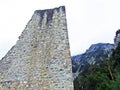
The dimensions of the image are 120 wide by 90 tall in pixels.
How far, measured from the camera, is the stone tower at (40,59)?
983 cm

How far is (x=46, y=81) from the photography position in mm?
9781

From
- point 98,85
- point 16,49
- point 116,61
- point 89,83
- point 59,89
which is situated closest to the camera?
point 59,89

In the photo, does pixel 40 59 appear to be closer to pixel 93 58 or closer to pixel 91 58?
pixel 93 58

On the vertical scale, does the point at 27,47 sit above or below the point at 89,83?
above

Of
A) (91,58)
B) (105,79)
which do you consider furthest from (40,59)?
(91,58)

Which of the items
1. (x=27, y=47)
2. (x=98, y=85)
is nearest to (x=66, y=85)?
(x=27, y=47)

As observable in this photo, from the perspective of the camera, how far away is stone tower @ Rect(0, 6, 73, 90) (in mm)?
9834

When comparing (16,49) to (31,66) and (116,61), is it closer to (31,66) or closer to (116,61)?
(31,66)

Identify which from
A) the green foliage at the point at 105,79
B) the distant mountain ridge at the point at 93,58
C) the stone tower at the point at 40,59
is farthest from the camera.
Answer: the distant mountain ridge at the point at 93,58

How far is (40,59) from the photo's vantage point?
33.4 ft

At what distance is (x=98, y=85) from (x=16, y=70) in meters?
16.5

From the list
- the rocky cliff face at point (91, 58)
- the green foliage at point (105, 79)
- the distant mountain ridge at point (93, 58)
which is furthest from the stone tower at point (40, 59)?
the rocky cliff face at point (91, 58)

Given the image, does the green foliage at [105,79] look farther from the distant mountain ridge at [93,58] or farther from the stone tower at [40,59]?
the stone tower at [40,59]

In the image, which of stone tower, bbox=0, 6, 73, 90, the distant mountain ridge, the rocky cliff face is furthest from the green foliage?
stone tower, bbox=0, 6, 73, 90
